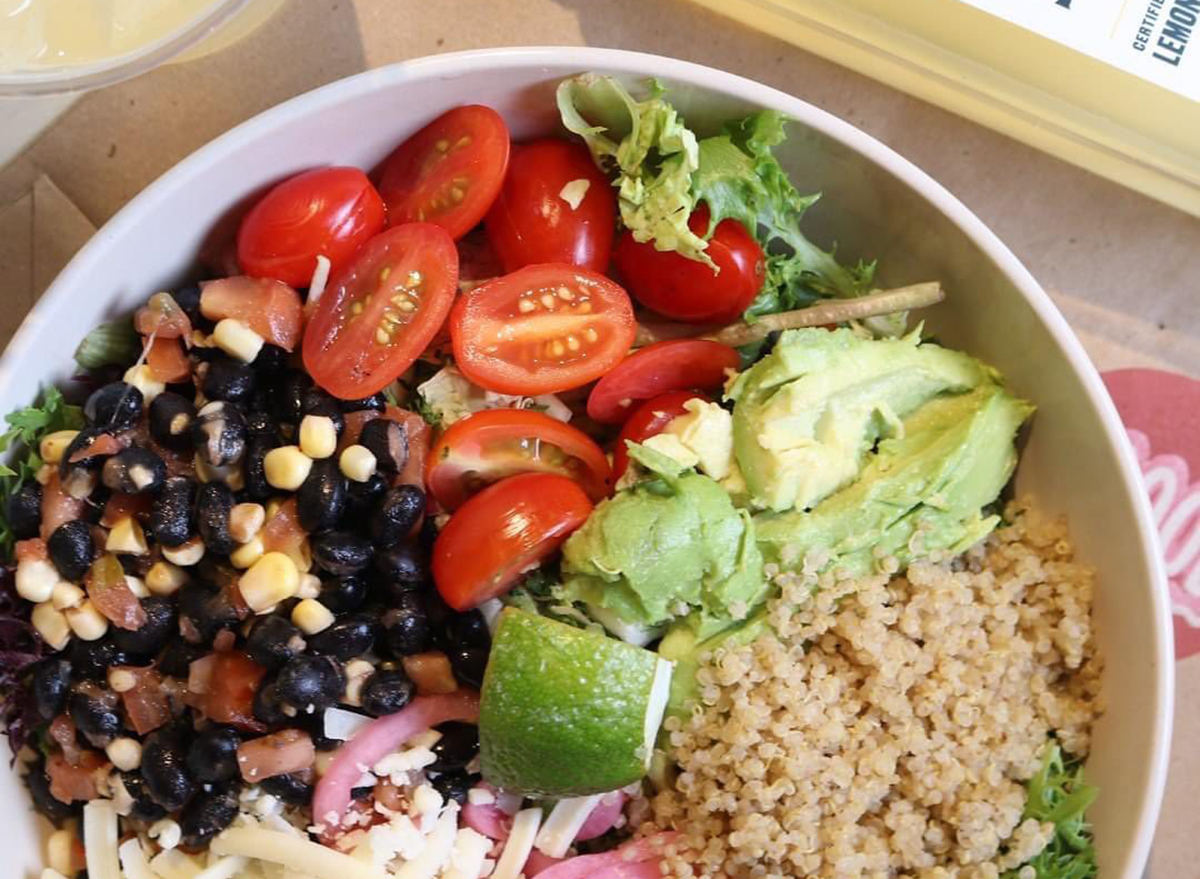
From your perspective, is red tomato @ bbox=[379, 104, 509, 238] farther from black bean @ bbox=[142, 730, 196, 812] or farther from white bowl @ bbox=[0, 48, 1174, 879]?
black bean @ bbox=[142, 730, 196, 812]

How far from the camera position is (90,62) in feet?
4.70

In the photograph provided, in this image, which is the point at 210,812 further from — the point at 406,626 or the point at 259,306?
the point at 259,306

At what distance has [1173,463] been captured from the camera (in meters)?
1.82

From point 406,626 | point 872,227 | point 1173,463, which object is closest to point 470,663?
point 406,626

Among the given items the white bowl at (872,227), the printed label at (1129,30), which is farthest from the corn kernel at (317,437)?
the printed label at (1129,30)

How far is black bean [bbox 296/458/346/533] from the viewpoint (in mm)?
1449

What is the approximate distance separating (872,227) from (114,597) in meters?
1.19

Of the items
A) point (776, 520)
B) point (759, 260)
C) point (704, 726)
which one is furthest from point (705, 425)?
point (704, 726)

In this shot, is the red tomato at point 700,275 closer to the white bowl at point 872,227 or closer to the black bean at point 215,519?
the white bowl at point 872,227

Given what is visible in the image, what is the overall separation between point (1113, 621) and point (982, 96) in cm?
83

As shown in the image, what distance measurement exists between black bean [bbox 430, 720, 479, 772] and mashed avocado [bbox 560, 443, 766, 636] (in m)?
0.24

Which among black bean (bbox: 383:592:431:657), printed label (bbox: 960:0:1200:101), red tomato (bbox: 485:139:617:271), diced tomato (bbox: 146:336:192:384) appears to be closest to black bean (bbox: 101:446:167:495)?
diced tomato (bbox: 146:336:192:384)

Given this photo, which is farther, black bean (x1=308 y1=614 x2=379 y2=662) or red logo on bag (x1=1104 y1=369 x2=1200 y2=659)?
red logo on bag (x1=1104 y1=369 x2=1200 y2=659)

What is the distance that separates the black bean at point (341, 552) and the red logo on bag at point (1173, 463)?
1.22m
